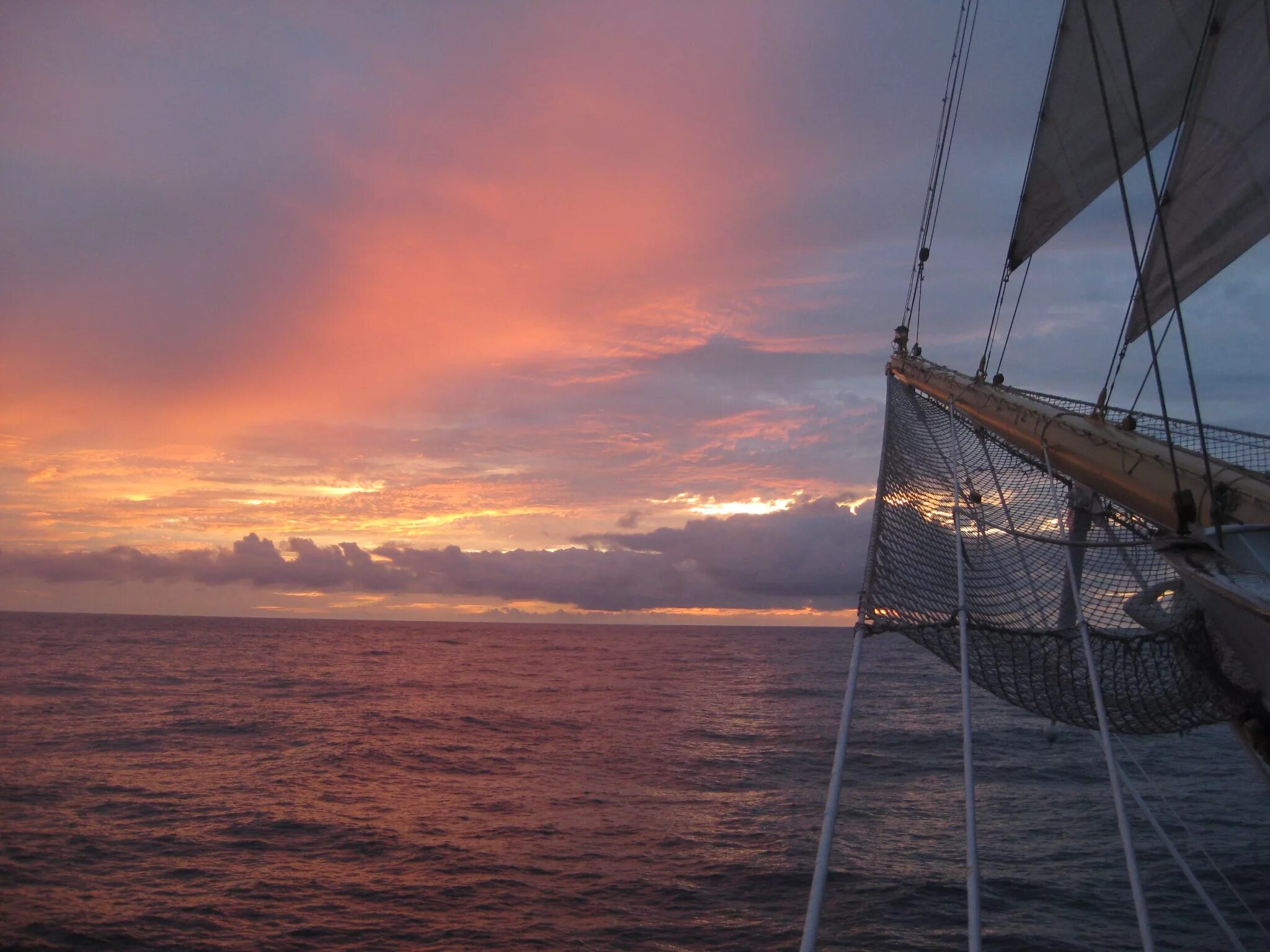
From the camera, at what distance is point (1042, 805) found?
15070 millimetres

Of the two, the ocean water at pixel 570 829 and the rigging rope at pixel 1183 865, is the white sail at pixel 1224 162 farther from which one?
the ocean water at pixel 570 829

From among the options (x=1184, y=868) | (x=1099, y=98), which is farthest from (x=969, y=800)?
(x=1099, y=98)

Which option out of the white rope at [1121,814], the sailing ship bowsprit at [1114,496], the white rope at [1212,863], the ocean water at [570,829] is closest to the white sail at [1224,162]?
the sailing ship bowsprit at [1114,496]

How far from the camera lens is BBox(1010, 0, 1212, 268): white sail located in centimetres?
714

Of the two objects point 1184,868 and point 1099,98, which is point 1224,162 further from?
point 1184,868

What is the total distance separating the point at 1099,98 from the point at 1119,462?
411 cm

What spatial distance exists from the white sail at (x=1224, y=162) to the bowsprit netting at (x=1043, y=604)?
1.79 meters

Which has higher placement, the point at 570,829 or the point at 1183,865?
the point at 1183,865

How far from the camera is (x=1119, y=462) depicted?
17.6 ft

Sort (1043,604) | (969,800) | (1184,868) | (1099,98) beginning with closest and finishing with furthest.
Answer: (969,800), (1184,868), (1043,604), (1099,98)

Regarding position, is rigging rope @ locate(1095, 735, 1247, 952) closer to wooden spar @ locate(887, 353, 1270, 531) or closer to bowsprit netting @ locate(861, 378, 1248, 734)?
bowsprit netting @ locate(861, 378, 1248, 734)

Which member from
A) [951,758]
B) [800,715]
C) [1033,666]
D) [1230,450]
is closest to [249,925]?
[1033,666]

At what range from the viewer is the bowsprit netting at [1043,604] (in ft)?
14.7

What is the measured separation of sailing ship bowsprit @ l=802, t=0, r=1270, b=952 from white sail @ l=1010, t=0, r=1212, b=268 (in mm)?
18
